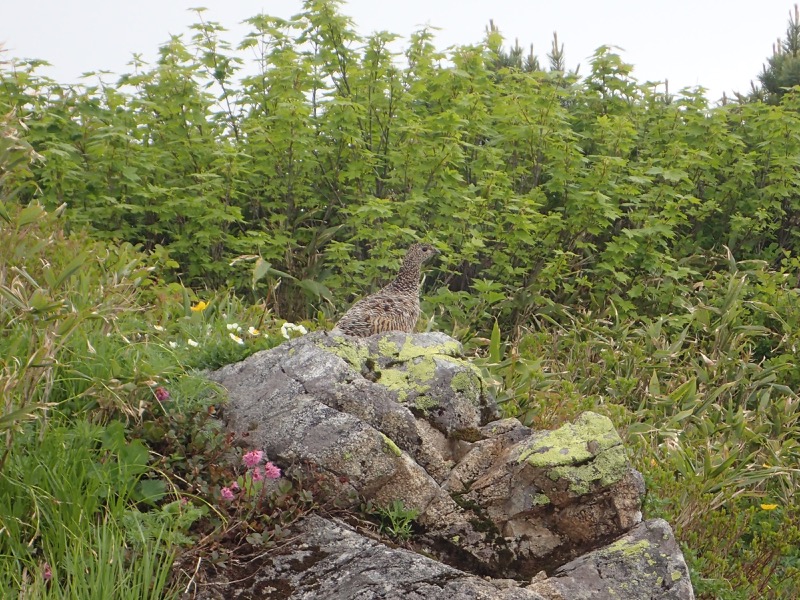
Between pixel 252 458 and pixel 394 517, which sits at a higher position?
pixel 252 458

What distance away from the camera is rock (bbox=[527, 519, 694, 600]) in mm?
4016

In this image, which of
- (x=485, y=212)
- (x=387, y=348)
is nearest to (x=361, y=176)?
(x=485, y=212)

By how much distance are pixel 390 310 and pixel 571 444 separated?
2.20m

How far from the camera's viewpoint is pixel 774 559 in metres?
6.07

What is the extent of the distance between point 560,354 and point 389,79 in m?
3.45

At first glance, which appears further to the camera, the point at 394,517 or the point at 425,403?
the point at 425,403

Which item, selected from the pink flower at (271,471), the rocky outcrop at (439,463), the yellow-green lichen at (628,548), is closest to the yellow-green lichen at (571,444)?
the rocky outcrop at (439,463)

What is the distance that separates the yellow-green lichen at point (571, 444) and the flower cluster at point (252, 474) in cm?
123

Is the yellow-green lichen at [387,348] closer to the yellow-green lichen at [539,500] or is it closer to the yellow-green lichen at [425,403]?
the yellow-green lichen at [425,403]

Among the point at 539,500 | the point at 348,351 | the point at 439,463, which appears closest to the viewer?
the point at 539,500

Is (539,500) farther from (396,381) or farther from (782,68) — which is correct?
(782,68)

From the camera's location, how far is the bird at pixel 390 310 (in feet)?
21.1

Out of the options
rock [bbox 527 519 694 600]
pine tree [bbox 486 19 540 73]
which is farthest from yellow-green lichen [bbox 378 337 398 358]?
pine tree [bbox 486 19 540 73]

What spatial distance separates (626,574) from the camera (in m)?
4.12
